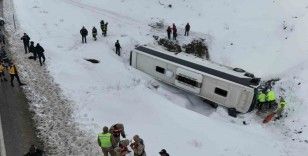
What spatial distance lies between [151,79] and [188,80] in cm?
300

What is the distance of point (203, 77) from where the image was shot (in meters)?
25.1

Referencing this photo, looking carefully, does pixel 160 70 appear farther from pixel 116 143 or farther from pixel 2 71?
pixel 116 143

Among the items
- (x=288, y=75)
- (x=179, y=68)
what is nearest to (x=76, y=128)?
(x=179, y=68)

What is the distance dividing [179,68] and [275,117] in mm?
6652

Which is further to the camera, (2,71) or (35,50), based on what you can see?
(35,50)

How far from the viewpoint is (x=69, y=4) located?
128ft

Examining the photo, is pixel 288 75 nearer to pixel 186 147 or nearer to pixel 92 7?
pixel 186 147

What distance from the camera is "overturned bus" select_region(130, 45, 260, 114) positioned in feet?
78.9

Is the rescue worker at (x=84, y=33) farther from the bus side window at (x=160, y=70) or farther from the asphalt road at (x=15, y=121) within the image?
the asphalt road at (x=15, y=121)

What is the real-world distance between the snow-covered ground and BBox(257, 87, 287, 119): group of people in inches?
26.2

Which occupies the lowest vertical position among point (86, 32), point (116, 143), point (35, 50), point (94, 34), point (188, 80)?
point (188, 80)

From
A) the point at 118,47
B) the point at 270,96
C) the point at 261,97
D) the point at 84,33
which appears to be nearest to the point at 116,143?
the point at 261,97

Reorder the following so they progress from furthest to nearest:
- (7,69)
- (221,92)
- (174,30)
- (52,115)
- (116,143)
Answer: (174,30), (221,92), (7,69), (52,115), (116,143)

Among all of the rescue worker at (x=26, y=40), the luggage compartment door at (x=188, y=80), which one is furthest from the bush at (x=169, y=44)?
the rescue worker at (x=26, y=40)
